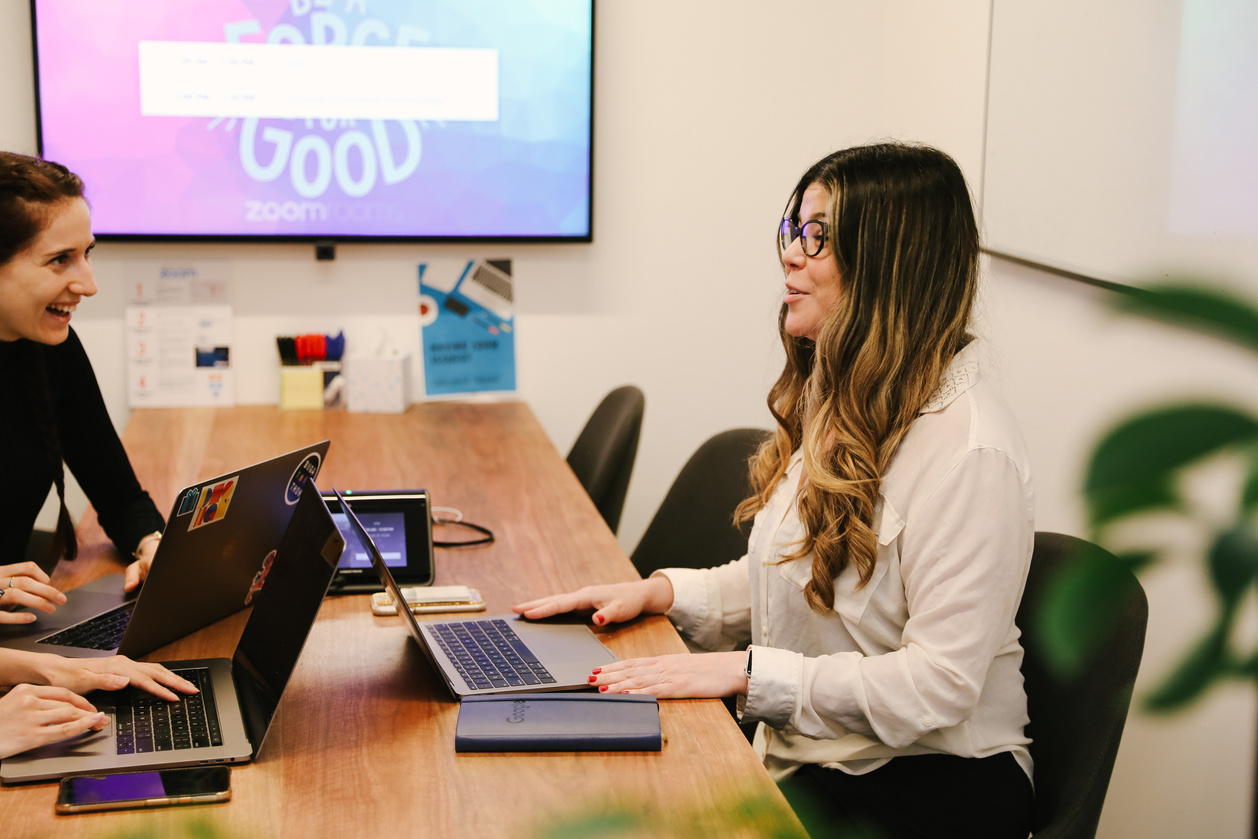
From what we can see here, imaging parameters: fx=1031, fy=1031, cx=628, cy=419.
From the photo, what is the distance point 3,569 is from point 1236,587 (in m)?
1.64

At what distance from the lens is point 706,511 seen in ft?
6.85

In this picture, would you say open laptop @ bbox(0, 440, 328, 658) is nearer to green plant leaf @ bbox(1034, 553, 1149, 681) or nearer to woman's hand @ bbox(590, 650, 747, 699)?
woman's hand @ bbox(590, 650, 747, 699)

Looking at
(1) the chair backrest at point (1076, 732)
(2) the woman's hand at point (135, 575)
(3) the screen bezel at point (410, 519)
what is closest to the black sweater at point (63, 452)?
(2) the woman's hand at point (135, 575)

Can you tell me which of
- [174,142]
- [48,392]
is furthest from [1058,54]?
[174,142]

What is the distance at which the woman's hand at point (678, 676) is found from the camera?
1311 millimetres

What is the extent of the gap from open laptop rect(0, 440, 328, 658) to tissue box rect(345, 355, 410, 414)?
1.31m

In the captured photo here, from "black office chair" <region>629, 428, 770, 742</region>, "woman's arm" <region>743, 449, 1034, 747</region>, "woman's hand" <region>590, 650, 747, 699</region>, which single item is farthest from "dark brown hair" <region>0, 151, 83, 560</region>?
"woman's arm" <region>743, 449, 1034, 747</region>

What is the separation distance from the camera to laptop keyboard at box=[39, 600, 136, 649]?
1.42 meters

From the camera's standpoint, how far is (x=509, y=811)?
104 centimetres

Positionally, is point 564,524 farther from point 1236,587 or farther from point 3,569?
point 1236,587

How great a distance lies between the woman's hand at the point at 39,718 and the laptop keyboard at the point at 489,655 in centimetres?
43

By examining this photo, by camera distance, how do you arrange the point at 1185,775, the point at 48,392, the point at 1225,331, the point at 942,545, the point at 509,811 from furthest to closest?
1. the point at 48,392
2. the point at 1185,775
3. the point at 942,545
4. the point at 509,811
5. the point at 1225,331

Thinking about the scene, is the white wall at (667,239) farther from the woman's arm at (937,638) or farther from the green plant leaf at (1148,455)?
the green plant leaf at (1148,455)

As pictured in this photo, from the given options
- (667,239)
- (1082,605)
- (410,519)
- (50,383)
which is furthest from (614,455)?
(1082,605)
